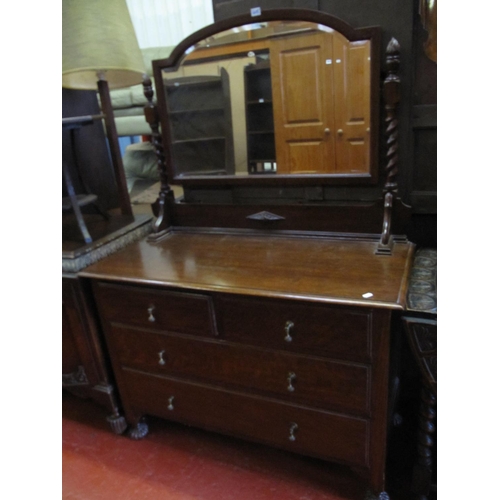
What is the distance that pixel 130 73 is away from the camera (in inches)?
63.1

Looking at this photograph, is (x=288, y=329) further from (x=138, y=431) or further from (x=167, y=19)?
(x=167, y=19)

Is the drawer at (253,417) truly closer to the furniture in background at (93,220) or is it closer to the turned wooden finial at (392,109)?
the furniture in background at (93,220)

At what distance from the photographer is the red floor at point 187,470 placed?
135cm

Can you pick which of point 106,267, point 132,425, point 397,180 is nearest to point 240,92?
point 397,180

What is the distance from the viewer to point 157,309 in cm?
130

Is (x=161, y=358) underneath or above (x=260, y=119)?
underneath

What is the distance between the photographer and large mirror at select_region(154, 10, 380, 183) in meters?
1.25

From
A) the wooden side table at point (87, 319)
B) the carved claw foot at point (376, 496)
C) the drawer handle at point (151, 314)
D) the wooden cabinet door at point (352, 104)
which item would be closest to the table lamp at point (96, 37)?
the wooden side table at point (87, 319)

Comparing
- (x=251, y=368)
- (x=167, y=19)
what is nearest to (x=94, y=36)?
(x=167, y=19)

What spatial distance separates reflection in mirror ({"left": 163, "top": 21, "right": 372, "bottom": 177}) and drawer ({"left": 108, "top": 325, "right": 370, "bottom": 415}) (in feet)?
2.07

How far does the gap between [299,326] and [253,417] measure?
41 centimetres

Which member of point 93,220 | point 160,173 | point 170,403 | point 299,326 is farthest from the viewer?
point 93,220
